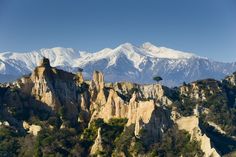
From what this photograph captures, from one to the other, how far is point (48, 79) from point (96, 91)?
29.7 feet

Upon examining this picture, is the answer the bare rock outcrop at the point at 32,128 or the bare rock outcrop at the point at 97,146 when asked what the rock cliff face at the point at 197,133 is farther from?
the bare rock outcrop at the point at 32,128

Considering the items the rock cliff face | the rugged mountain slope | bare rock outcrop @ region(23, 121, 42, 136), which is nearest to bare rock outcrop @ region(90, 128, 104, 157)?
the rugged mountain slope

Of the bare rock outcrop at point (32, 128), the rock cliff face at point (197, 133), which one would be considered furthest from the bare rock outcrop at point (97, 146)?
the rock cliff face at point (197, 133)

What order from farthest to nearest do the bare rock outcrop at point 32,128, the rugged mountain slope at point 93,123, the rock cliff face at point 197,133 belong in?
the bare rock outcrop at point 32,128 < the rugged mountain slope at point 93,123 < the rock cliff face at point 197,133

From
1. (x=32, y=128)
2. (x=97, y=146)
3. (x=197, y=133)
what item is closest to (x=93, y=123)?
(x=97, y=146)

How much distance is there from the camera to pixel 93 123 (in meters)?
101

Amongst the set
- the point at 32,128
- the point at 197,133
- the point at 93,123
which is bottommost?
the point at 197,133

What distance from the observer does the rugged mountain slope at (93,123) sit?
92.4 meters

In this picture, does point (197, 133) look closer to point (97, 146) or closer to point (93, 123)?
point (97, 146)

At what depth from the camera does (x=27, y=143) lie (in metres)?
94.0

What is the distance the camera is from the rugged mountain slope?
92.4 metres

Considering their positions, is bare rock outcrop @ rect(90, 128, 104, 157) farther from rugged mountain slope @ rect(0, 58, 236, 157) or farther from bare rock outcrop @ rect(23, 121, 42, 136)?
bare rock outcrop @ rect(23, 121, 42, 136)

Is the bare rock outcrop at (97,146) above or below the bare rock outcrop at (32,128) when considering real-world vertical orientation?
below

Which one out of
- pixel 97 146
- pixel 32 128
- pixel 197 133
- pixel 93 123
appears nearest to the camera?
pixel 97 146
